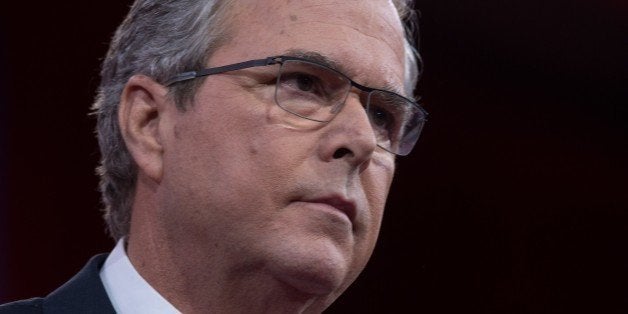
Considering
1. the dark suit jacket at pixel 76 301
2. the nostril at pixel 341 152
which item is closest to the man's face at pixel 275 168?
the nostril at pixel 341 152

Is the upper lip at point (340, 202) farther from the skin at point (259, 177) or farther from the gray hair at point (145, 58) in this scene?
the gray hair at point (145, 58)

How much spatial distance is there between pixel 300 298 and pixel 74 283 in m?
0.43

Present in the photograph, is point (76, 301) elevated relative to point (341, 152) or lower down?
lower down

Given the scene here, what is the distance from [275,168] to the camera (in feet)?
5.25

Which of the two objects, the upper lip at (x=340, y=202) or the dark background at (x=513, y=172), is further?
the dark background at (x=513, y=172)

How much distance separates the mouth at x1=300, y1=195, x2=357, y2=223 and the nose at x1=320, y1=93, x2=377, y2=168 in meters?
0.06

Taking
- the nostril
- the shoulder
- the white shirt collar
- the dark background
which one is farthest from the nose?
the dark background

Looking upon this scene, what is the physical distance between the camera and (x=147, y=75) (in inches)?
72.2

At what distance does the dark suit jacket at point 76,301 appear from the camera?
1.71 m

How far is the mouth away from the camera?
1.61 metres

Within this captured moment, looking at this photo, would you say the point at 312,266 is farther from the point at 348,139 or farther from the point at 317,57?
the point at 317,57

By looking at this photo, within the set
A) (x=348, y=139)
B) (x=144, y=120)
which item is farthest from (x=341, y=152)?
(x=144, y=120)

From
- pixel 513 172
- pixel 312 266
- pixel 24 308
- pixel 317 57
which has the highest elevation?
pixel 317 57

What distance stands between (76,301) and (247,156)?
43 centimetres
